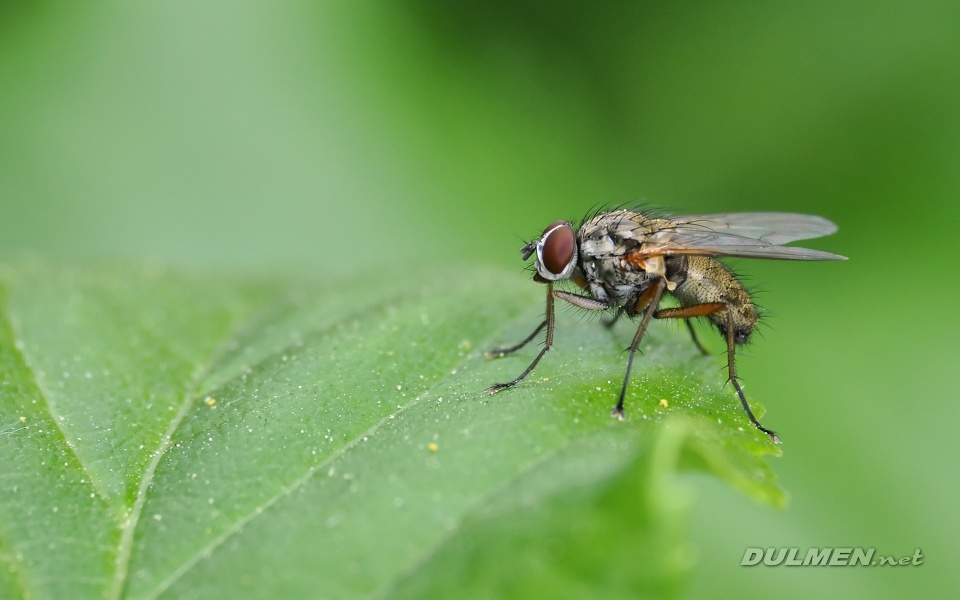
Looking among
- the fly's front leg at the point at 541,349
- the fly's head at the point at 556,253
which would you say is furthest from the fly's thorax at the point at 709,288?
the fly's front leg at the point at 541,349

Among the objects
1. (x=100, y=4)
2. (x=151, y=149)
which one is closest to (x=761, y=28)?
(x=151, y=149)

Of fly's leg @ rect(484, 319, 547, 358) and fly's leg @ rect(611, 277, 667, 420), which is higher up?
fly's leg @ rect(611, 277, 667, 420)

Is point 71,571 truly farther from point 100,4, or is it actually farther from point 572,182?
point 100,4

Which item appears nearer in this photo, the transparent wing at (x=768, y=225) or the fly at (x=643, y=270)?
the fly at (x=643, y=270)

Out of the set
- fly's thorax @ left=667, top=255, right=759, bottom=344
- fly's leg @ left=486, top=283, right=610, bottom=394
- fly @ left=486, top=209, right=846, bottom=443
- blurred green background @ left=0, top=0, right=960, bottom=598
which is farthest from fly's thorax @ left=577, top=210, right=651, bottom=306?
blurred green background @ left=0, top=0, right=960, bottom=598

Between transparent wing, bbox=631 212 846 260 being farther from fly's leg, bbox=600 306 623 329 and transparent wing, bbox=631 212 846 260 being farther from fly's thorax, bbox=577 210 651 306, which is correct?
fly's leg, bbox=600 306 623 329

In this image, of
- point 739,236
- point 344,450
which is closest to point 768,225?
point 739,236

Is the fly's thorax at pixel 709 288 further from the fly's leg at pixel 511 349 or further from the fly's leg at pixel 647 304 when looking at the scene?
the fly's leg at pixel 511 349
